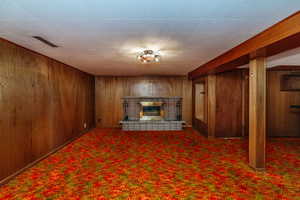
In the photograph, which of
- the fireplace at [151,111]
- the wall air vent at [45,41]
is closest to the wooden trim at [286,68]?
the fireplace at [151,111]

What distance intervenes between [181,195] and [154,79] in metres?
5.07

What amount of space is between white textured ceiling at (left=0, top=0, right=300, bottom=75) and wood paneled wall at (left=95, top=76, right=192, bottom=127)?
155 inches

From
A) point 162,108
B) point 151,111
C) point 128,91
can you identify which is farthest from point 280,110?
point 128,91

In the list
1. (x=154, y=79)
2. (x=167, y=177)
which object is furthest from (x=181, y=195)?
(x=154, y=79)

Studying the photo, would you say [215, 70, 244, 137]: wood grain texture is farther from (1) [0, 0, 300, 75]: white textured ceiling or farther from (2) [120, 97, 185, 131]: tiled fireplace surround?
(1) [0, 0, 300, 75]: white textured ceiling

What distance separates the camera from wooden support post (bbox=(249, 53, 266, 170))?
9.00ft

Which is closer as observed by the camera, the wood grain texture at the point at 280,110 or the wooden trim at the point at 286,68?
the wooden trim at the point at 286,68

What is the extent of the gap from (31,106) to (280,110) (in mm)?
6743

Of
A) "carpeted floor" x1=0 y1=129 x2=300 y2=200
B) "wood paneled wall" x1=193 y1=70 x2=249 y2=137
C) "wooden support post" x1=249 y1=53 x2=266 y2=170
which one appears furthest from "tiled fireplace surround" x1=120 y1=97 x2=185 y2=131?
"wooden support post" x1=249 y1=53 x2=266 y2=170

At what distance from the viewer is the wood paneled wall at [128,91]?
6.66m

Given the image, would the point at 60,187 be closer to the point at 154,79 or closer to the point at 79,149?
the point at 79,149

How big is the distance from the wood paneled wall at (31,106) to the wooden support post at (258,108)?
408cm

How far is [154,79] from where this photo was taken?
264 inches

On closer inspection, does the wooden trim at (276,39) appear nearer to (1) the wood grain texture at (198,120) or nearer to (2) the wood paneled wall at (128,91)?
(1) the wood grain texture at (198,120)
